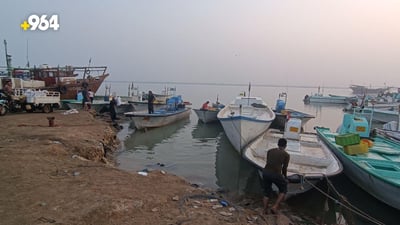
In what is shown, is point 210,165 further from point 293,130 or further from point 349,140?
point 349,140

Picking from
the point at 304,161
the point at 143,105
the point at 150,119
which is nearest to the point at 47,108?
the point at 150,119

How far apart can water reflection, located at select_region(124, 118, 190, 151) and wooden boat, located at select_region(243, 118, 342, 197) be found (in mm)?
6507

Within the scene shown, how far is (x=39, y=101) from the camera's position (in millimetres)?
19375

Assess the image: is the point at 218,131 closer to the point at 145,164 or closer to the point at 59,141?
the point at 145,164

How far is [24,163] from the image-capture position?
25.4 ft

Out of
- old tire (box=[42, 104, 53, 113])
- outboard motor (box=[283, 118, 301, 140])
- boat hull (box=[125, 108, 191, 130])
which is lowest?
boat hull (box=[125, 108, 191, 130])

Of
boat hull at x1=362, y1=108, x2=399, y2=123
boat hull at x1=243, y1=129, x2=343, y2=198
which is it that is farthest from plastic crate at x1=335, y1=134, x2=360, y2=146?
boat hull at x1=362, y1=108, x2=399, y2=123

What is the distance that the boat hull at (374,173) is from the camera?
716cm

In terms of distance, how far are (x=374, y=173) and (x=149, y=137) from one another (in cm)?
1318

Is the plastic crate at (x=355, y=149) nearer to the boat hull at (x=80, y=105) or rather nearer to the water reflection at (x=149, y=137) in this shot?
the water reflection at (x=149, y=137)

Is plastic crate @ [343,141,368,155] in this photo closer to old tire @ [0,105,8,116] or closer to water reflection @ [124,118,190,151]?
water reflection @ [124,118,190,151]

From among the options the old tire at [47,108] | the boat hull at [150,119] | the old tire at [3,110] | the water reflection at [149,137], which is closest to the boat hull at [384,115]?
the boat hull at [150,119]

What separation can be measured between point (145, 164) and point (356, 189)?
7.88m

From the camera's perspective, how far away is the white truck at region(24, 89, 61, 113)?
1898cm
